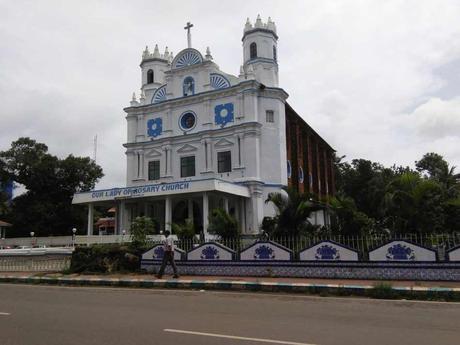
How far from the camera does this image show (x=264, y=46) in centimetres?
3575

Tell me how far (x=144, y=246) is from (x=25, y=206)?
33.0 m

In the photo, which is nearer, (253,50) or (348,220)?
(348,220)

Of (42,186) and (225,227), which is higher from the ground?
(42,186)

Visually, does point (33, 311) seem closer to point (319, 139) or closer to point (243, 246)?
point (243, 246)

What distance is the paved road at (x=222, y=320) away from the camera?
19.2 feet

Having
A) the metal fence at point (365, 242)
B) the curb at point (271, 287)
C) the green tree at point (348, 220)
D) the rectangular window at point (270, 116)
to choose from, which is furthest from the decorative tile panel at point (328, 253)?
the rectangular window at point (270, 116)

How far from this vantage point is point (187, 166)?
35.3 metres

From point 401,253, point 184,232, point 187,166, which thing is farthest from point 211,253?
point 187,166

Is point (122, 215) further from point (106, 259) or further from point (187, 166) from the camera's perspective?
point (106, 259)

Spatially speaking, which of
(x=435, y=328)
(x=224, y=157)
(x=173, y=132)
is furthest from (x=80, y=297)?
(x=173, y=132)

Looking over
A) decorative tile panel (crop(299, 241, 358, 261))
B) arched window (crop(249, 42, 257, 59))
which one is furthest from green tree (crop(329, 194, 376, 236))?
arched window (crop(249, 42, 257, 59))

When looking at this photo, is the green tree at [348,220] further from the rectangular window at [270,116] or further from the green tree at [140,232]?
the rectangular window at [270,116]

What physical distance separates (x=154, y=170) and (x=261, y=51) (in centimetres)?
1295

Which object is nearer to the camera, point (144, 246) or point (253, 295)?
point (253, 295)
